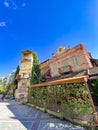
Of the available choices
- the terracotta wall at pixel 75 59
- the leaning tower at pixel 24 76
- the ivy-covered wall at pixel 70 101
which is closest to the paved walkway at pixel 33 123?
the ivy-covered wall at pixel 70 101

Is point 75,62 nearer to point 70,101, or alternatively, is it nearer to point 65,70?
point 65,70

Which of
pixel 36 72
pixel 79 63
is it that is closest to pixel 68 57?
pixel 79 63

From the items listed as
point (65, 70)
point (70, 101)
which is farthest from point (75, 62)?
point (70, 101)

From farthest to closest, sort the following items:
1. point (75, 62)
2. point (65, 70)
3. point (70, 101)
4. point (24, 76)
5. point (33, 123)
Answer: point (24, 76) → point (65, 70) → point (75, 62) → point (70, 101) → point (33, 123)

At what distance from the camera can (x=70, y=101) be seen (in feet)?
27.1

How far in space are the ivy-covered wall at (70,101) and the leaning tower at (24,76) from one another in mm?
14189

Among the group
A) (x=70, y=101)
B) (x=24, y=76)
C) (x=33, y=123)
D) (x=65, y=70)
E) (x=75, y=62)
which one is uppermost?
(x=75, y=62)

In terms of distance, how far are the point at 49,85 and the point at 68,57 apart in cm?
1047

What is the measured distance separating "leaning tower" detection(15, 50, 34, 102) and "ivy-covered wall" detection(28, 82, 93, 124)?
1419 cm

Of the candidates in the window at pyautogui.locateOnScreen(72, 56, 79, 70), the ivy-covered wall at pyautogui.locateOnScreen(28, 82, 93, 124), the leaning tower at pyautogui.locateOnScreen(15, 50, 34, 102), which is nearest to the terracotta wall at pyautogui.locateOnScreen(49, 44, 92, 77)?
the window at pyautogui.locateOnScreen(72, 56, 79, 70)

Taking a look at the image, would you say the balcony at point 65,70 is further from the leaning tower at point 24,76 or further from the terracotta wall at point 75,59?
the leaning tower at point 24,76

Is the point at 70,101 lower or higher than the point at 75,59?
lower

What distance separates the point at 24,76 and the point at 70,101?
18834 millimetres

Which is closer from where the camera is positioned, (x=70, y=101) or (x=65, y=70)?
(x=70, y=101)
